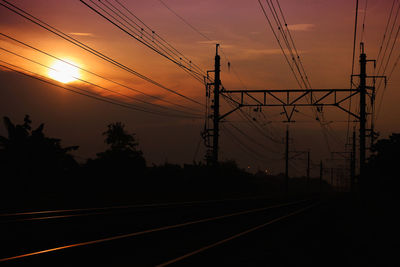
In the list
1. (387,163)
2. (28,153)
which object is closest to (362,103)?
(387,163)

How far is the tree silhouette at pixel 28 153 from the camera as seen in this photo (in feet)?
131

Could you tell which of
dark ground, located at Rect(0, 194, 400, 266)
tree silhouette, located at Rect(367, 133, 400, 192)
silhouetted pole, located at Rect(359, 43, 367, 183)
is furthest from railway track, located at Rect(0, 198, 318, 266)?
tree silhouette, located at Rect(367, 133, 400, 192)

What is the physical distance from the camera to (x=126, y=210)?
26.1 meters

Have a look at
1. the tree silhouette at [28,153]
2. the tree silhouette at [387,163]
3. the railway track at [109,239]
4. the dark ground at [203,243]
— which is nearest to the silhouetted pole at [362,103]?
the tree silhouette at [387,163]

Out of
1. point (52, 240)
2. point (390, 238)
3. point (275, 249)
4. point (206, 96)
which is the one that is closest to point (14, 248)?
point (52, 240)

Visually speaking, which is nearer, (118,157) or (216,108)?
(216,108)

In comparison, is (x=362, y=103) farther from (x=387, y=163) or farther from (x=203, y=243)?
(x=203, y=243)

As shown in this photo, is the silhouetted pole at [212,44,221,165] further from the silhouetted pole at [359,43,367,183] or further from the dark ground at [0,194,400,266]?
the dark ground at [0,194,400,266]

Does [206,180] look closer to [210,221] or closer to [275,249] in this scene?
[210,221]

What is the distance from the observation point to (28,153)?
134 feet

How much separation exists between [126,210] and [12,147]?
59.4 feet

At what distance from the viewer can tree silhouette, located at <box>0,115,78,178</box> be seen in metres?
40.0

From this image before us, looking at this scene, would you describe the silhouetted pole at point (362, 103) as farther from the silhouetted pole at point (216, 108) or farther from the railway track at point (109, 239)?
the railway track at point (109, 239)

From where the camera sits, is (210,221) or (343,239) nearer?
(343,239)
